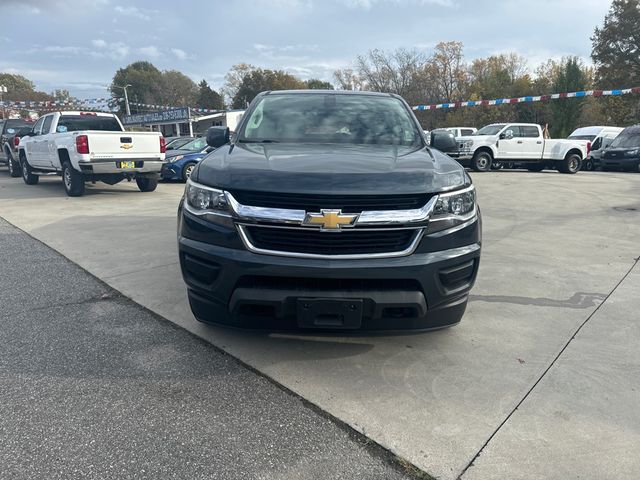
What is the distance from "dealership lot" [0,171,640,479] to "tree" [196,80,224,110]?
83609mm

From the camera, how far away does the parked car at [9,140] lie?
595 inches

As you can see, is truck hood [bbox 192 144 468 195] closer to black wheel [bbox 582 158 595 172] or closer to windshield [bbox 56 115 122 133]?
windshield [bbox 56 115 122 133]

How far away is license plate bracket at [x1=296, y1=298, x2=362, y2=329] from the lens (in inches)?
98.0

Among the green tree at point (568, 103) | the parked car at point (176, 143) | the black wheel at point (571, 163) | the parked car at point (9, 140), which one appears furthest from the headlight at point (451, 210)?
the green tree at point (568, 103)

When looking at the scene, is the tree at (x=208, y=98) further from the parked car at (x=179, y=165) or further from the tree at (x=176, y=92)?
the parked car at (x=179, y=165)

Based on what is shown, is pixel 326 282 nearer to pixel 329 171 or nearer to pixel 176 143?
pixel 329 171

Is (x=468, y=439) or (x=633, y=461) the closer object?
(x=633, y=461)

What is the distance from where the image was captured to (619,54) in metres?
42.2

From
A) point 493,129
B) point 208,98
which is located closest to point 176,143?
point 493,129

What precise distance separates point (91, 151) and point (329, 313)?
29.2ft

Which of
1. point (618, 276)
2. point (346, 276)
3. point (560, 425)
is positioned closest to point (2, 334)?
point (346, 276)

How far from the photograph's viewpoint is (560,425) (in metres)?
2.41

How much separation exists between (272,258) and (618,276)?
411cm

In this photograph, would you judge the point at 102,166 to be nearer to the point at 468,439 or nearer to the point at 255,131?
the point at 255,131
